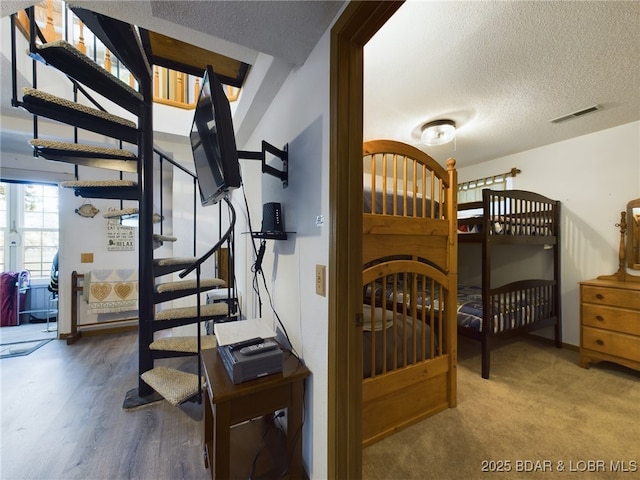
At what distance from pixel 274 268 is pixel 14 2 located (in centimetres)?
167

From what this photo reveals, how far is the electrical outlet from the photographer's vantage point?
106 centimetres

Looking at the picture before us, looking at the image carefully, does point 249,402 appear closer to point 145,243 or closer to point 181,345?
point 181,345

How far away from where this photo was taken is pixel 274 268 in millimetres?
1731

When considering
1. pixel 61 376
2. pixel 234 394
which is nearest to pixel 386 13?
pixel 234 394

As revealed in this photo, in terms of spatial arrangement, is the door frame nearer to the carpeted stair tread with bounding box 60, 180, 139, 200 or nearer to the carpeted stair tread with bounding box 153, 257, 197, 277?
the carpeted stair tread with bounding box 153, 257, 197, 277

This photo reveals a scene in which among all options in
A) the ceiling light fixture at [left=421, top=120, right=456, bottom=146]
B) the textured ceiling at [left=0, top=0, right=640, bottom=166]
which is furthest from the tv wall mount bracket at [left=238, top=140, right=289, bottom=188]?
the ceiling light fixture at [left=421, top=120, right=456, bottom=146]

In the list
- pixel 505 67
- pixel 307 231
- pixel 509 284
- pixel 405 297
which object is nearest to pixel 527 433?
pixel 405 297

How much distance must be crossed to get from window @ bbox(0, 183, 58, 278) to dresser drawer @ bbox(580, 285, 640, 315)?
22.7 feet

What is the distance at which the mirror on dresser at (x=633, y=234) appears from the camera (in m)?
2.44

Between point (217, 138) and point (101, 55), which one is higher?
point (101, 55)

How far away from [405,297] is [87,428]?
221 centimetres

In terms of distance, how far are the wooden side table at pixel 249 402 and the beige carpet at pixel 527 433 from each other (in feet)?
1.70

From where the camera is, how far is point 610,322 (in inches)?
88.4

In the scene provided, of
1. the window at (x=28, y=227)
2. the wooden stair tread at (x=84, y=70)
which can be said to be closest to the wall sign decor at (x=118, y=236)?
the window at (x=28, y=227)
